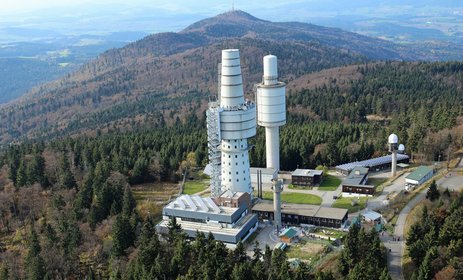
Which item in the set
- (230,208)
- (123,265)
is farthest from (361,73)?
(123,265)

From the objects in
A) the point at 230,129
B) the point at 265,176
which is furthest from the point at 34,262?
the point at 265,176

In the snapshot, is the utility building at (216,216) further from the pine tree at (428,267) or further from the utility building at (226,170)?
the pine tree at (428,267)

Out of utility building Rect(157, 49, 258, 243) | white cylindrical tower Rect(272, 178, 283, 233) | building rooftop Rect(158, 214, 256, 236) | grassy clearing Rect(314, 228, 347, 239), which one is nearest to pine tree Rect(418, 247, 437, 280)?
grassy clearing Rect(314, 228, 347, 239)

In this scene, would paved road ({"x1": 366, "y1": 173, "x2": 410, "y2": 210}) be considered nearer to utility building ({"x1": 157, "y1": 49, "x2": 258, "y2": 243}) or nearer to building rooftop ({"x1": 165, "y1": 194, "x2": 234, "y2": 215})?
utility building ({"x1": 157, "y1": 49, "x2": 258, "y2": 243})

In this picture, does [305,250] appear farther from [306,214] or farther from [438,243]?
[438,243]

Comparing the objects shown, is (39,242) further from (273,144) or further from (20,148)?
(20,148)

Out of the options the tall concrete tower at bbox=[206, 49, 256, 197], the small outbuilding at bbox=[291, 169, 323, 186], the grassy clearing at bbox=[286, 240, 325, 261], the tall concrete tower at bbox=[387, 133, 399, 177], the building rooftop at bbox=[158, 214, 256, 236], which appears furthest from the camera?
the small outbuilding at bbox=[291, 169, 323, 186]
